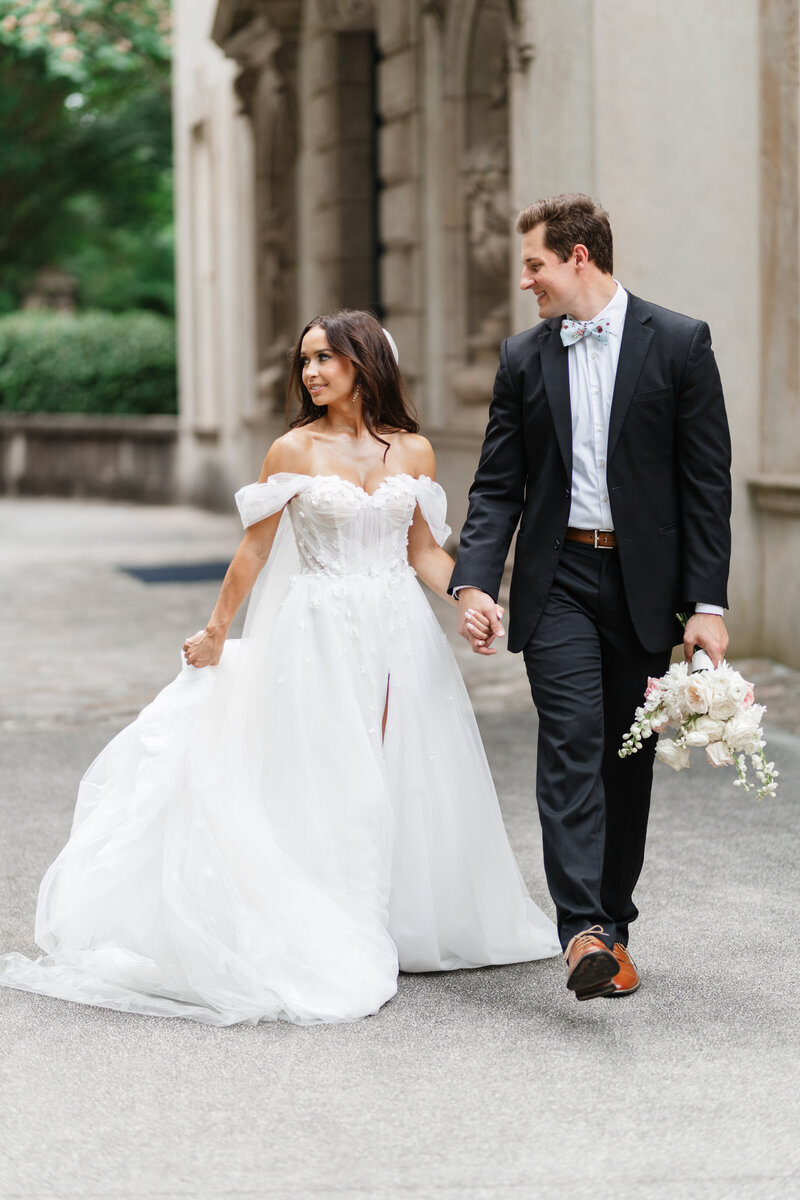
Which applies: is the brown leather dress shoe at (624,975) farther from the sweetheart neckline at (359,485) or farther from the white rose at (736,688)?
the sweetheart neckline at (359,485)

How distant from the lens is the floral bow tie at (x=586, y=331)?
4.22 metres

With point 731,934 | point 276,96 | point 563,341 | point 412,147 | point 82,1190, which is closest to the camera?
point 82,1190

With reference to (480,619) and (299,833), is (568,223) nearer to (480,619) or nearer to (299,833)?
(480,619)

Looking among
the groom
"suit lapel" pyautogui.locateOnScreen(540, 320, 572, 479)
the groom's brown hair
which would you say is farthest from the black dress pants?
the groom's brown hair

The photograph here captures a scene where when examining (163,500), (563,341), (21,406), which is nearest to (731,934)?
(563,341)

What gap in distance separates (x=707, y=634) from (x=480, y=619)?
0.57 metres

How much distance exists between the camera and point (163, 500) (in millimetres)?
24906

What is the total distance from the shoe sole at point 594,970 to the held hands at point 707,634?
795 mm

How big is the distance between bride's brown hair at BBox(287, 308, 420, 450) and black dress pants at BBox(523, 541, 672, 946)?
0.70 m

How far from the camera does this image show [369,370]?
4.59 metres

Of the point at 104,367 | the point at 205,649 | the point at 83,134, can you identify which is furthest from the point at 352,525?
the point at 83,134

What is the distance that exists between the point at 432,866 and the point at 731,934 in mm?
964

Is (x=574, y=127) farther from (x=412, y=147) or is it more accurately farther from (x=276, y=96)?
(x=276, y=96)

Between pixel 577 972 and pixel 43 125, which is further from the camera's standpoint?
pixel 43 125
